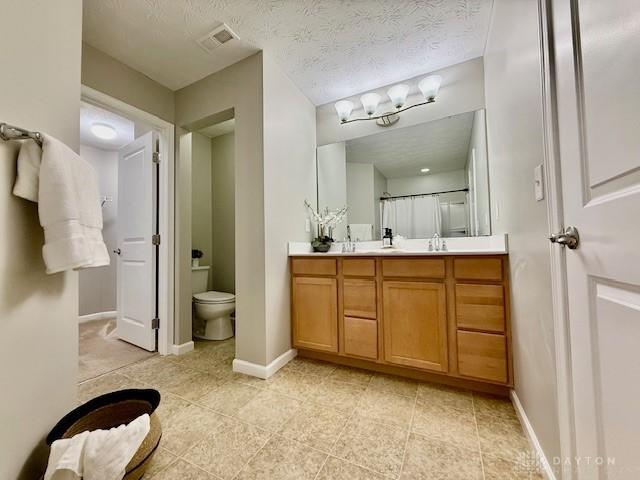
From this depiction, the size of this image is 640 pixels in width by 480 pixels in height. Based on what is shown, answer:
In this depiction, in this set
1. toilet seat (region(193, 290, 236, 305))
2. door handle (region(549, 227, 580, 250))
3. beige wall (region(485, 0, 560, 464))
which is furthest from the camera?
toilet seat (region(193, 290, 236, 305))

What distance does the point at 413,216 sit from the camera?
2146mm

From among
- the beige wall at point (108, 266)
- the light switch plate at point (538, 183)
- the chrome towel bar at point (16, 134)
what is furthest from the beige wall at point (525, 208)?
the beige wall at point (108, 266)

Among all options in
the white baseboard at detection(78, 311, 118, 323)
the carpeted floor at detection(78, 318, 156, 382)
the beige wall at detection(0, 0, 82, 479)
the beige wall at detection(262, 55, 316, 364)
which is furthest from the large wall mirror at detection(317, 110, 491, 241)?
the white baseboard at detection(78, 311, 118, 323)

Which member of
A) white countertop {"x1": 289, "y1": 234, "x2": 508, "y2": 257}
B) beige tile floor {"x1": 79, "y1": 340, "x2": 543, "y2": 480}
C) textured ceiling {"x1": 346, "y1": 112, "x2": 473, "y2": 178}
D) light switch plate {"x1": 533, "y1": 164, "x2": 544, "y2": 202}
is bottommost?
beige tile floor {"x1": 79, "y1": 340, "x2": 543, "y2": 480}

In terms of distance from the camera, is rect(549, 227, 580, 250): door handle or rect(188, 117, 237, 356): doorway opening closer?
rect(549, 227, 580, 250): door handle

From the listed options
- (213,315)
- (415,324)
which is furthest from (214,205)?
(415,324)

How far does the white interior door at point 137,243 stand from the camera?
2182mm

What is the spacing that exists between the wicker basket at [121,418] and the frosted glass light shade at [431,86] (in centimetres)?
264

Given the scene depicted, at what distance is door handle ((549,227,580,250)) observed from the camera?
0.70 meters

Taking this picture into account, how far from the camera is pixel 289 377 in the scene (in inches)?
68.4

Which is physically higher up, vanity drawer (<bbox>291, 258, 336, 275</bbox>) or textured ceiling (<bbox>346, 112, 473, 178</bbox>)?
textured ceiling (<bbox>346, 112, 473, 178</bbox>)

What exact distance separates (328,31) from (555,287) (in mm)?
1959

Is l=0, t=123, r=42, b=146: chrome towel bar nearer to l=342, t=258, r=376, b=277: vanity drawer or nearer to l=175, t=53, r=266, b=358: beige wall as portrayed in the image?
l=175, t=53, r=266, b=358: beige wall

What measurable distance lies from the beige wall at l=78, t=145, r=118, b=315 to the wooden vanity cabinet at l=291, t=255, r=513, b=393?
3016 millimetres
